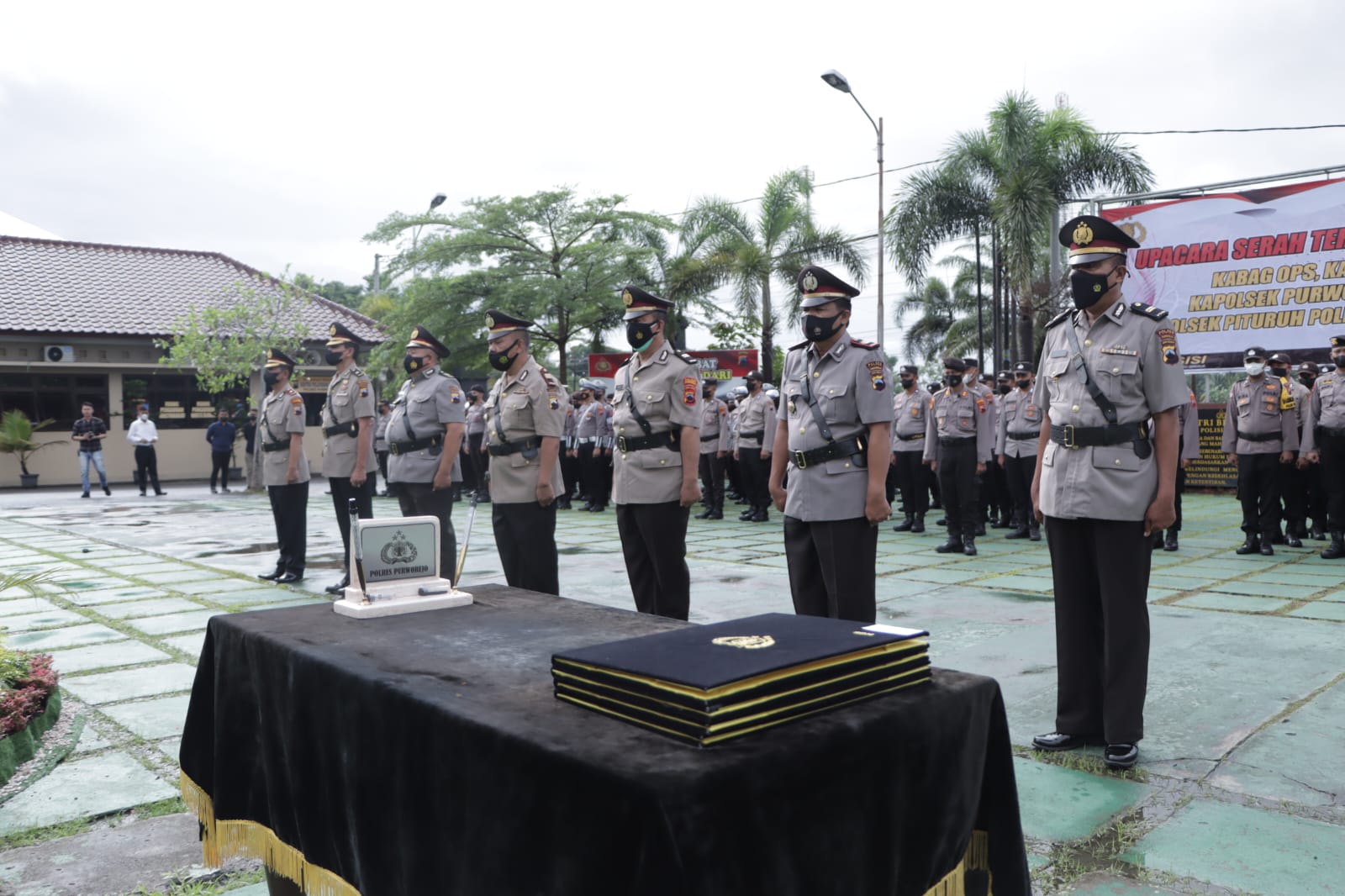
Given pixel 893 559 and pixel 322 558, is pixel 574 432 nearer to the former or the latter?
pixel 322 558

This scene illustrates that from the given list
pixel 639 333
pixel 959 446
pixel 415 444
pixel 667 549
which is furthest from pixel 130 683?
pixel 959 446

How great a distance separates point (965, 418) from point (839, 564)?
5.70m

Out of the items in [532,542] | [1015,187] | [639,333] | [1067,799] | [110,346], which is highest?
[1015,187]

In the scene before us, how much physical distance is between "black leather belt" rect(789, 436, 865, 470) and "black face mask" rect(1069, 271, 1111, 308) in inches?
37.1

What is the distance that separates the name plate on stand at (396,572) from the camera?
7.61 ft

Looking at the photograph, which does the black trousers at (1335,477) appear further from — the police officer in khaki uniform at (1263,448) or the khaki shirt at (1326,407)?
the police officer in khaki uniform at (1263,448)

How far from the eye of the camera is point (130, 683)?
4.62 m

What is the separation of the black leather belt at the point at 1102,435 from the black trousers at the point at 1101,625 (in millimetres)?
263

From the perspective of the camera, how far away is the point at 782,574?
7660 millimetres

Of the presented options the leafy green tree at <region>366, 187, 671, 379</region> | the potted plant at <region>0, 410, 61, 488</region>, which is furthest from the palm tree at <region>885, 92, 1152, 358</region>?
the potted plant at <region>0, 410, 61, 488</region>

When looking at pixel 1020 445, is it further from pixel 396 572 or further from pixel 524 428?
pixel 396 572

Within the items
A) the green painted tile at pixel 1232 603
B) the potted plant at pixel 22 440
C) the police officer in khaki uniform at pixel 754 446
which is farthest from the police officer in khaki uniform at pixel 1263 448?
the potted plant at pixel 22 440

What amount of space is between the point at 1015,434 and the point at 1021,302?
39.2 feet

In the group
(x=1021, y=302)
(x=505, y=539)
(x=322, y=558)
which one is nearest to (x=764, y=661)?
(x=505, y=539)
